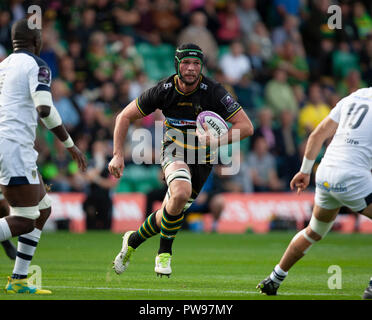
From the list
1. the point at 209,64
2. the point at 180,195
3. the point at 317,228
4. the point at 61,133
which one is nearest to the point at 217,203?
the point at 209,64

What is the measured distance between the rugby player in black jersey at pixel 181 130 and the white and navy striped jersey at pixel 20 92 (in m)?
1.55

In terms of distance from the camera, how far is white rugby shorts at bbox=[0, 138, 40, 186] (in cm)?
787

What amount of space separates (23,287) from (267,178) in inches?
482

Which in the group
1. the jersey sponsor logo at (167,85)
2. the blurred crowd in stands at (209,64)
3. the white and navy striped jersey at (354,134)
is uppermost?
the blurred crowd in stands at (209,64)

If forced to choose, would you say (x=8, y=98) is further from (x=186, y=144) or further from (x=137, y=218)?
(x=137, y=218)

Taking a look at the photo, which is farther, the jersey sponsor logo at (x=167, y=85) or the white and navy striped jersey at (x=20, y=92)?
the jersey sponsor logo at (x=167, y=85)

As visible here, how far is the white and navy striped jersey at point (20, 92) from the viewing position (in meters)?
7.92

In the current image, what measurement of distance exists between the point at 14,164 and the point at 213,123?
8.58 feet

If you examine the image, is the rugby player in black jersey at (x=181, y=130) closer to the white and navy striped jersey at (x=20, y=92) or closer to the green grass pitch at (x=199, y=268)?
the green grass pitch at (x=199, y=268)

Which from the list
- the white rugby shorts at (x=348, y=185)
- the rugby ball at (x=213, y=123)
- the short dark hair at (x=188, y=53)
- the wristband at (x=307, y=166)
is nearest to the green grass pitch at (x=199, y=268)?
the white rugby shorts at (x=348, y=185)

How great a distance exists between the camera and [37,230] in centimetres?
857

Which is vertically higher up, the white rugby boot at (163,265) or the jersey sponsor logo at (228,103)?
the jersey sponsor logo at (228,103)

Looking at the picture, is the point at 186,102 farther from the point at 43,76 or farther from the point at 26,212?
the point at 26,212

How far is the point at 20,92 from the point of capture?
800cm
